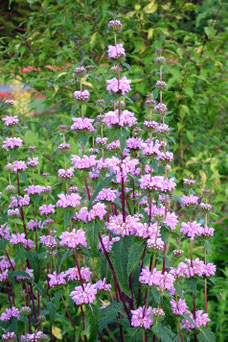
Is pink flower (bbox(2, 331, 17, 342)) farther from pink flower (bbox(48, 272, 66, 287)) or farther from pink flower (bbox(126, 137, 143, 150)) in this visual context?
pink flower (bbox(126, 137, 143, 150))

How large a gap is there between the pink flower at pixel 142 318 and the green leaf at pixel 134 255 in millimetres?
222

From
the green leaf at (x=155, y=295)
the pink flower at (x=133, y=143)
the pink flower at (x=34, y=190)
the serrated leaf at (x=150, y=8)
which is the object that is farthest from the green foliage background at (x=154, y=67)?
the green leaf at (x=155, y=295)

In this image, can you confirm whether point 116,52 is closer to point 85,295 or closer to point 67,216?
point 67,216

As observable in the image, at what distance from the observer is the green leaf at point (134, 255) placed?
1225 mm

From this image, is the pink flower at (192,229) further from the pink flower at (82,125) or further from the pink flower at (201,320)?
the pink flower at (82,125)

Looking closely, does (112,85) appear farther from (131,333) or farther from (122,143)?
(131,333)

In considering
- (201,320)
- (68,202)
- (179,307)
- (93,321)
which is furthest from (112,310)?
(68,202)

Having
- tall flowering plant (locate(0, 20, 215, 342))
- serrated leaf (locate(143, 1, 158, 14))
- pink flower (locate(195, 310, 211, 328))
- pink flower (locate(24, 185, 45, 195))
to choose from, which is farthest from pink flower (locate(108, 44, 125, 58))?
serrated leaf (locate(143, 1, 158, 14))

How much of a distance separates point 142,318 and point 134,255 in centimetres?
28

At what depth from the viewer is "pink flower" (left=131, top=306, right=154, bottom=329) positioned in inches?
52.9

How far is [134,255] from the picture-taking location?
125 cm

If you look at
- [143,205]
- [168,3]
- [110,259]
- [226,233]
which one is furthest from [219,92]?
[110,259]

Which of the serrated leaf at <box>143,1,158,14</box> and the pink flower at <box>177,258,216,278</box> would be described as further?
the serrated leaf at <box>143,1,158,14</box>

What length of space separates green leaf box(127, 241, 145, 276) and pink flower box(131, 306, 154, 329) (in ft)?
0.73
